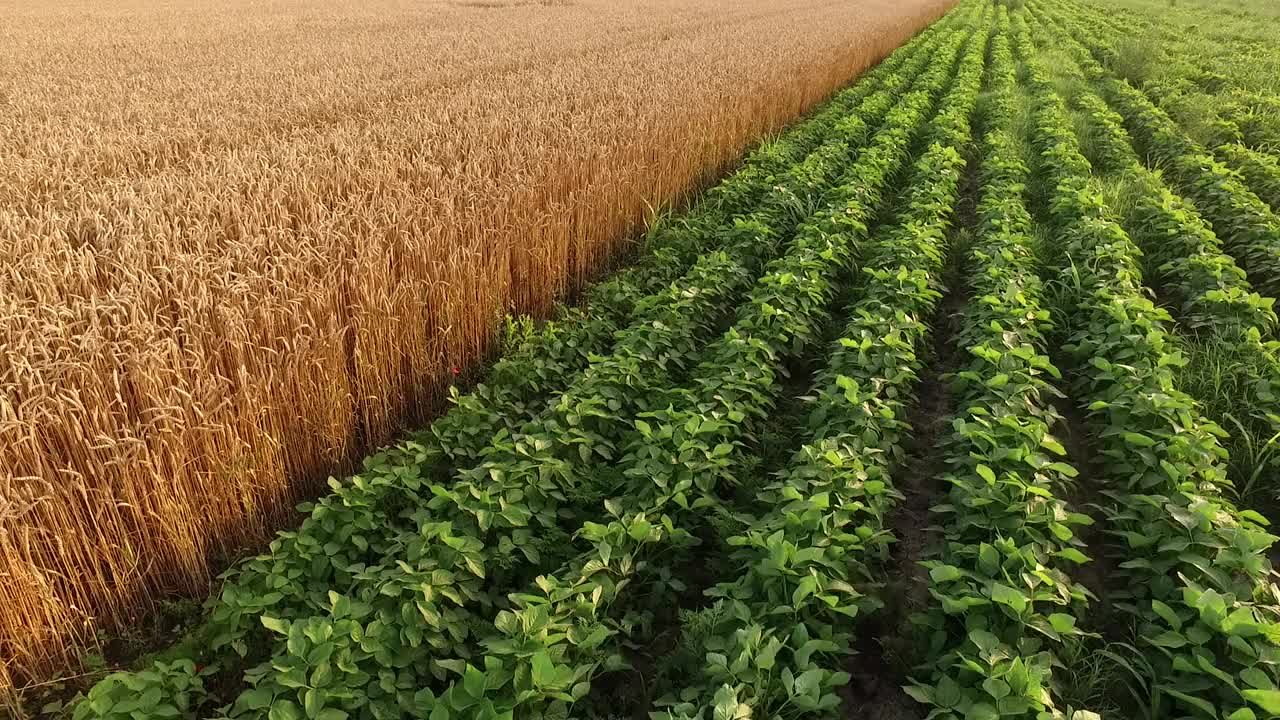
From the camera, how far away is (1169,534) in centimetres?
302

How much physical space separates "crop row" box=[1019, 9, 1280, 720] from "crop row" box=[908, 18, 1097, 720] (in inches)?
10.0

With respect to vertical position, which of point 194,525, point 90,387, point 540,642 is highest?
point 90,387

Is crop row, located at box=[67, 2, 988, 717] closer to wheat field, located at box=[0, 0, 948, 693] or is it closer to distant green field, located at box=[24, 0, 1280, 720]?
distant green field, located at box=[24, 0, 1280, 720]

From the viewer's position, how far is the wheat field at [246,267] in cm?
285

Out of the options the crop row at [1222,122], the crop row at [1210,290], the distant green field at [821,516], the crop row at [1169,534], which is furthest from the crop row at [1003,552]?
the crop row at [1222,122]

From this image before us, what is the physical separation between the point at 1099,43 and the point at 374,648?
24.6 m

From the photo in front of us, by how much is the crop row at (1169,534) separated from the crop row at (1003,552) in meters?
0.26

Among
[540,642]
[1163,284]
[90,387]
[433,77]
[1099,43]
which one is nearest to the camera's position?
[540,642]

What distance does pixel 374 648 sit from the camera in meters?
2.49

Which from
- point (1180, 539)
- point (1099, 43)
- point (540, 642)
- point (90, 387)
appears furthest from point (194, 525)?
point (1099, 43)

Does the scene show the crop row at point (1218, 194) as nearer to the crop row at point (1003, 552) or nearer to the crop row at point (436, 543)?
the crop row at point (1003, 552)

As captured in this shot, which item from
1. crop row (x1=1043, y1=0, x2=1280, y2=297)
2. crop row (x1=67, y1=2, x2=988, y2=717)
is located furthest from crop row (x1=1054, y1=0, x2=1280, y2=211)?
crop row (x1=67, y1=2, x2=988, y2=717)

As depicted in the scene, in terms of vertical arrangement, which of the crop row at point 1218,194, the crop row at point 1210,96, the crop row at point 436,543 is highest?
the crop row at point 1210,96

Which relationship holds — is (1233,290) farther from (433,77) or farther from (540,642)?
(433,77)
